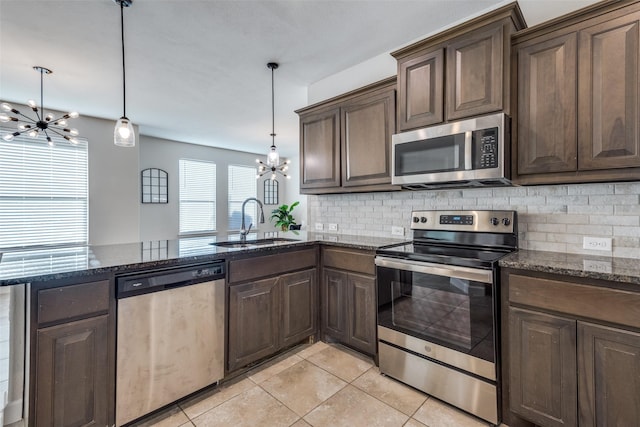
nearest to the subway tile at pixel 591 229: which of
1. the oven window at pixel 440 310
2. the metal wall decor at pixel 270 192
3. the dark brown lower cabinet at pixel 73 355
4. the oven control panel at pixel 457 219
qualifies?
the oven control panel at pixel 457 219

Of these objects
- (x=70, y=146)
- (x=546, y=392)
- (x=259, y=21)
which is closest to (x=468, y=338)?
(x=546, y=392)

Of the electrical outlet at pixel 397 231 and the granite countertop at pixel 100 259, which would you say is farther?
the electrical outlet at pixel 397 231

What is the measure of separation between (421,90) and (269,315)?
6.91ft

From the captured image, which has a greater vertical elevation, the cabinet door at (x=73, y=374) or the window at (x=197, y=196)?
the window at (x=197, y=196)

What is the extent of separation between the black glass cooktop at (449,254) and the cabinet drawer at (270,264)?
70 centimetres

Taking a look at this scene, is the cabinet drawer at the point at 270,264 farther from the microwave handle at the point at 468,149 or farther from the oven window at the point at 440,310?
the microwave handle at the point at 468,149

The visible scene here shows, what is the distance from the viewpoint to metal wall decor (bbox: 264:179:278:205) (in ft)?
27.6

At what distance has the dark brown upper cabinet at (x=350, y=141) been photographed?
260cm

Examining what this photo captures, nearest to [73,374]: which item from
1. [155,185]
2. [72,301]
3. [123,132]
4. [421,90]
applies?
[72,301]

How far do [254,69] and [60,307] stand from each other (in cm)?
277

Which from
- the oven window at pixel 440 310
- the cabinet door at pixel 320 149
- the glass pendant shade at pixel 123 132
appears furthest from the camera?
the cabinet door at pixel 320 149

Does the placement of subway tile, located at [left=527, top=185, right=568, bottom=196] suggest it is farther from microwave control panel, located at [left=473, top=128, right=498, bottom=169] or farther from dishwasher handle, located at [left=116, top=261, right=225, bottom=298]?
dishwasher handle, located at [left=116, top=261, right=225, bottom=298]

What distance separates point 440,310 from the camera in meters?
1.91

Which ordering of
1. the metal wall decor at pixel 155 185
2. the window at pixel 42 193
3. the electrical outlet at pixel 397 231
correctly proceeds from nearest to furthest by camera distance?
1. the electrical outlet at pixel 397 231
2. the window at pixel 42 193
3. the metal wall decor at pixel 155 185
